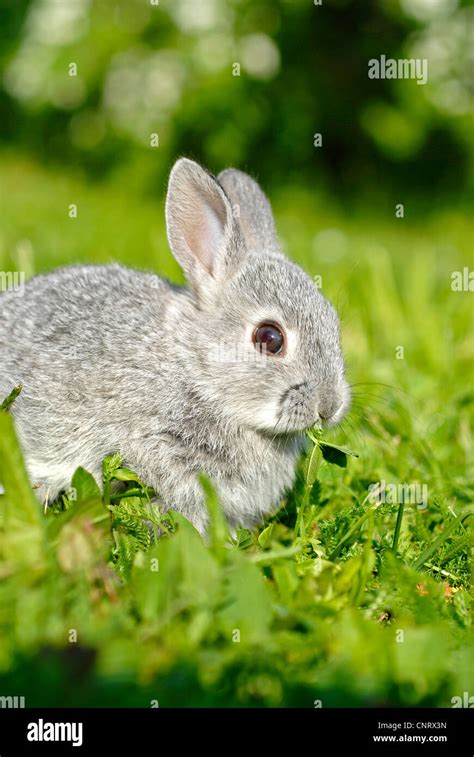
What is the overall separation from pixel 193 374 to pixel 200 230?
0.81 meters

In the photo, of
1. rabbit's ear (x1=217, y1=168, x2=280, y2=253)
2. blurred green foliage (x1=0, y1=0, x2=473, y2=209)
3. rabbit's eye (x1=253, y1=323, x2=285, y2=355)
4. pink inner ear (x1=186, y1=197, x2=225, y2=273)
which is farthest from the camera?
blurred green foliage (x1=0, y1=0, x2=473, y2=209)

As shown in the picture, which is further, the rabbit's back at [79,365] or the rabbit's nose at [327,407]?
the rabbit's back at [79,365]

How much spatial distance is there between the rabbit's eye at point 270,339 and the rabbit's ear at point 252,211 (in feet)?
2.80

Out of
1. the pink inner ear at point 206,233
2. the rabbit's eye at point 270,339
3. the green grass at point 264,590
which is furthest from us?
the pink inner ear at point 206,233

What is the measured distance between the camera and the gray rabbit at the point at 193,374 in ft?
13.8

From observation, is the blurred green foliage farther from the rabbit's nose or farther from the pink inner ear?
the rabbit's nose

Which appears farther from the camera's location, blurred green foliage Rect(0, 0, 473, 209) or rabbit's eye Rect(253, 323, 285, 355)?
blurred green foliage Rect(0, 0, 473, 209)

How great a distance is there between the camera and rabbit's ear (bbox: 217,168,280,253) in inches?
203

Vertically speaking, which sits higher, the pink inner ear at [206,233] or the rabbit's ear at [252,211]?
the rabbit's ear at [252,211]

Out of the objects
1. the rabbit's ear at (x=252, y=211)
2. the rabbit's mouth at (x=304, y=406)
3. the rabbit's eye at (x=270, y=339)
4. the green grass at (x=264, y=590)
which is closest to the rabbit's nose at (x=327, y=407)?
the rabbit's mouth at (x=304, y=406)

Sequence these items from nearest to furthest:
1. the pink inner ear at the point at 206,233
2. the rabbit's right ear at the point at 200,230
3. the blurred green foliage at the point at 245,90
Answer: the rabbit's right ear at the point at 200,230
the pink inner ear at the point at 206,233
the blurred green foliage at the point at 245,90
